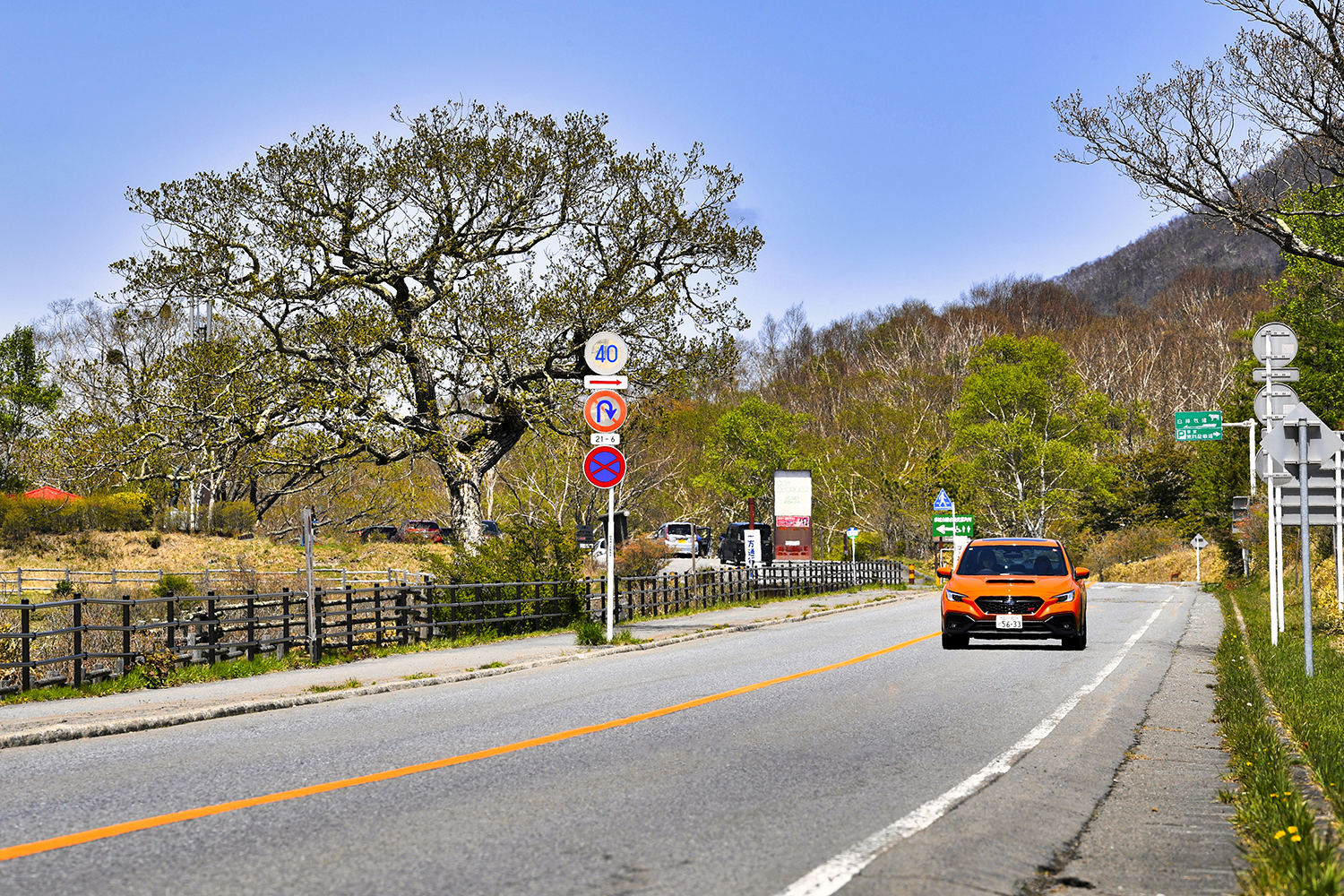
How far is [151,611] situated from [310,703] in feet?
74.1

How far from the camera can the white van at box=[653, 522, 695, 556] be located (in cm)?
6819

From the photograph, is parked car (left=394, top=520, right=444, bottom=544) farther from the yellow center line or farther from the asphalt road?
the yellow center line

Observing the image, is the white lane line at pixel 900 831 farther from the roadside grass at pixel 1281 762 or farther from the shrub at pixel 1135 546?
the shrub at pixel 1135 546

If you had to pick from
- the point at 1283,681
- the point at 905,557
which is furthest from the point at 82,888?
the point at 905,557

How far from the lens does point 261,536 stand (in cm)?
5575

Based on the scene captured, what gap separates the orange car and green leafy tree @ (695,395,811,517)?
5847 centimetres

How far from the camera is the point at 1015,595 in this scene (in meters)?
17.8

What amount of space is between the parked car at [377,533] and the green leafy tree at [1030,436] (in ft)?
110

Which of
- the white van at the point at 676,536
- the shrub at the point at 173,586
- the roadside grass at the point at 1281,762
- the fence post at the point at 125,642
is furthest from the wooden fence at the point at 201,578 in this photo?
the roadside grass at the point at 1281,762

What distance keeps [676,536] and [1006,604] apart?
174ft

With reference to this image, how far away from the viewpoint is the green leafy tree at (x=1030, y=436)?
72125 millimetres

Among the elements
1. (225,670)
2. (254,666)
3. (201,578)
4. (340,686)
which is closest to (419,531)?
(201,578)

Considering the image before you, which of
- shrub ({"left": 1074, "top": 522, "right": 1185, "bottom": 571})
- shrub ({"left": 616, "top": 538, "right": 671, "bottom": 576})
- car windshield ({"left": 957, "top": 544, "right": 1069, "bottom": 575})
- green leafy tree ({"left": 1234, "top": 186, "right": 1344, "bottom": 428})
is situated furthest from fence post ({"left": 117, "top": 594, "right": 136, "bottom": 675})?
shrub ({"left": 1074, "top": 522, "right": 1185, "bottom": 571})

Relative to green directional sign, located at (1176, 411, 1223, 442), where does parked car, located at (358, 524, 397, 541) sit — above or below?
below
